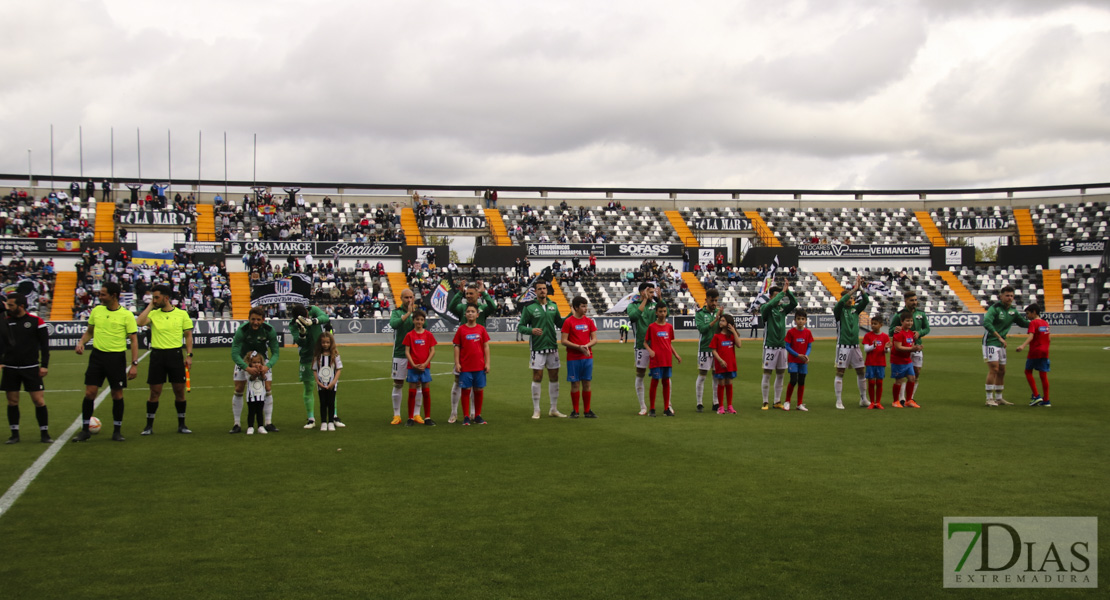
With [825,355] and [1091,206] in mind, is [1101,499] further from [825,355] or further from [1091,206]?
[1091,206]

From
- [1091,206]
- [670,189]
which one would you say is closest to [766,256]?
[670,189]

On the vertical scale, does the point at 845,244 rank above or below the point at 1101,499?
above

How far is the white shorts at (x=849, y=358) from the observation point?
15.0 m

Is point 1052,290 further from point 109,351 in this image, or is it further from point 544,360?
point 109,351

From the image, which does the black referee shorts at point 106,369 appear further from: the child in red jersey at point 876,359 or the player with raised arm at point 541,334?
the child in red jersey at point 876,359

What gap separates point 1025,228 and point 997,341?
56.8 m

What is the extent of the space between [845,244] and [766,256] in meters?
6.52

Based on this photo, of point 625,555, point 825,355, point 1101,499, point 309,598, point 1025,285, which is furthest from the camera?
point 1025,285

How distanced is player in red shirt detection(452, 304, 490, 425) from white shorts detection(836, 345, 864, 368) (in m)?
6.52

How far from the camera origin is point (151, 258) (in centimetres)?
4947

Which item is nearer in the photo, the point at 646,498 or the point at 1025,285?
the point at 646,498

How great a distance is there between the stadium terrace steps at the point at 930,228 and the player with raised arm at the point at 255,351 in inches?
2348

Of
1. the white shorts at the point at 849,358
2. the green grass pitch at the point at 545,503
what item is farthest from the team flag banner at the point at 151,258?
the white shorts at the point at 849,358

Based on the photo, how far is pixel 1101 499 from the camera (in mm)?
7789
